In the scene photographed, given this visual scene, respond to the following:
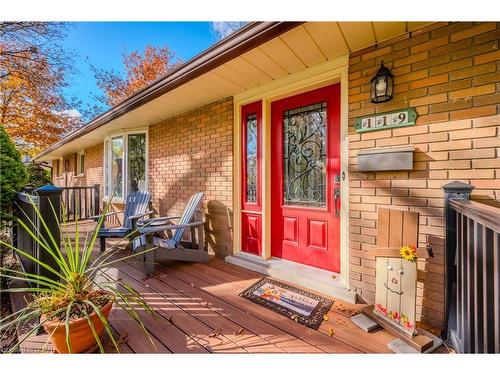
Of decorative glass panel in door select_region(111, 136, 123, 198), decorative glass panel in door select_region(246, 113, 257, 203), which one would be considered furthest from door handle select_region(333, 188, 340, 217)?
decorative glass panel in door select_region(111, 136, 123, 198)

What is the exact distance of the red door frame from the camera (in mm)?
3115

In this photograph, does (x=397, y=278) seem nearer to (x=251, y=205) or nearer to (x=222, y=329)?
(x=222, y=329)

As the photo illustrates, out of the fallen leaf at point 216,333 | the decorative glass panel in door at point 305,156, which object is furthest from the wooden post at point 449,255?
the fallen leaf at point 216,333

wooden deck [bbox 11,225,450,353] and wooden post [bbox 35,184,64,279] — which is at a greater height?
wooden post [bbox 35,184,64,279]

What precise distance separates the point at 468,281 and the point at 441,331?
610 millimetres

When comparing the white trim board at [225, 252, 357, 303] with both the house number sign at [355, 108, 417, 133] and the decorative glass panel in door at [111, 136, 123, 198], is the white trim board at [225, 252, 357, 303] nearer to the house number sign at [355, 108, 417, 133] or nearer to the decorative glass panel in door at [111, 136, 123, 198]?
the house number sign at [355, 108, 417, 133]

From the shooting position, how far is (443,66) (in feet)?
5.78

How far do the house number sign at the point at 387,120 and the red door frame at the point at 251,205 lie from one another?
1296 mm

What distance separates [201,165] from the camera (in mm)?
3768

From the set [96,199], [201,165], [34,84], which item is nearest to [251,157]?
[201,165]

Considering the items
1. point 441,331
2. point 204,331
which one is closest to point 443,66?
point 441,331

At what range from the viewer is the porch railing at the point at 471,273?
113 cm

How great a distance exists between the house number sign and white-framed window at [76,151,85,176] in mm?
10021
